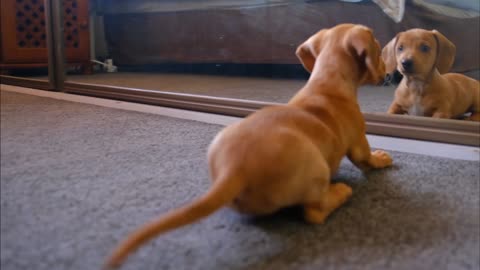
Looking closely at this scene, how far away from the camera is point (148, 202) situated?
0.74 metres

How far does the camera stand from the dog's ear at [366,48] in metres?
0.85

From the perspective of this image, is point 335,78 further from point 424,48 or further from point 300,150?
point 424,48

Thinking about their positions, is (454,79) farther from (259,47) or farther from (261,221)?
(259,47)

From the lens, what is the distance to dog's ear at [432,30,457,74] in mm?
1418

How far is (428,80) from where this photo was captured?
56.2 inches

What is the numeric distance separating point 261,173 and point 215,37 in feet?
7.57

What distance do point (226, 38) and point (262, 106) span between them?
4.52ft

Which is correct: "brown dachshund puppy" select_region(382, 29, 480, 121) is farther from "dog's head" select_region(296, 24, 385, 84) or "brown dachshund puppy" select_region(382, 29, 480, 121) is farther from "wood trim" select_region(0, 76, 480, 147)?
"dog's head" select_region(296, 24, 385, 84)

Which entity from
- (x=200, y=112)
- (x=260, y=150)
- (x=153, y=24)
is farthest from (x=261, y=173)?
(x=153, y=24)

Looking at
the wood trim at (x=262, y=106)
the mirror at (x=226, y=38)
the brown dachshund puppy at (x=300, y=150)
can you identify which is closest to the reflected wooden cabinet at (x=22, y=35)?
the mirror at (x=226, y=38)

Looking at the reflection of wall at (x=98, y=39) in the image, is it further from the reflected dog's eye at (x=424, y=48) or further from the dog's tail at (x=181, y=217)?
the dog's tail at (x=181, y=217)

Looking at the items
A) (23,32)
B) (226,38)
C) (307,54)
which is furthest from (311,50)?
(23,32)

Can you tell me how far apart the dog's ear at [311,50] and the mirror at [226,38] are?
48cm

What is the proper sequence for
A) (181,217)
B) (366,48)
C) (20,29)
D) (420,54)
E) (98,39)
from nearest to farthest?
1. (181,217)
2. (366,48)
3. (420,54)
4. (20,29)
5. (98,39)
